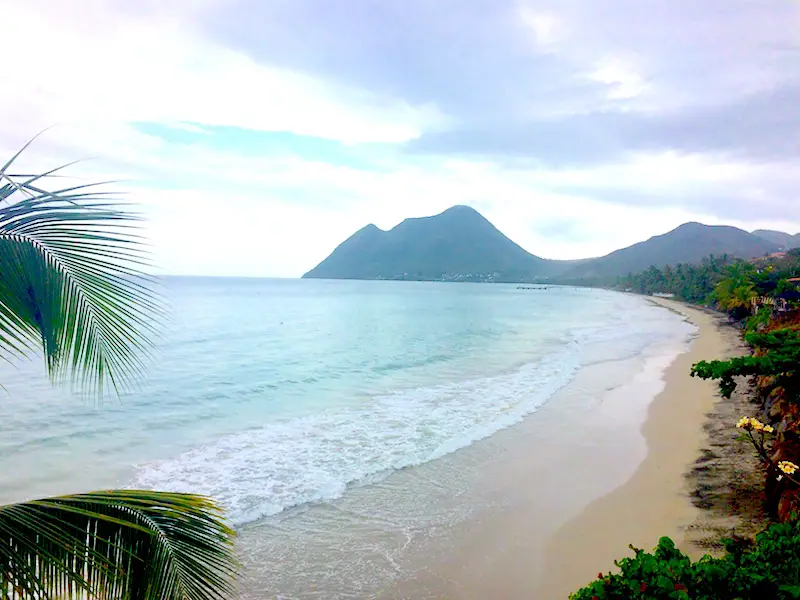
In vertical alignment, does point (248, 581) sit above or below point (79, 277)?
below

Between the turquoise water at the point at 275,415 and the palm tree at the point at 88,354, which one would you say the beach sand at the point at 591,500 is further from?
the palm tree at the point at 88,354

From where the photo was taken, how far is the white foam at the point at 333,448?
9773 mm

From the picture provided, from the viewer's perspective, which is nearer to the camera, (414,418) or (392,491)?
(392,491)

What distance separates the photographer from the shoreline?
22.7 feet

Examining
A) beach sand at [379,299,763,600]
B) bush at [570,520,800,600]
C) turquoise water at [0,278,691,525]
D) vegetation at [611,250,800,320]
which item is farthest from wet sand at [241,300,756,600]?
vegetation at [611,250,800,320]

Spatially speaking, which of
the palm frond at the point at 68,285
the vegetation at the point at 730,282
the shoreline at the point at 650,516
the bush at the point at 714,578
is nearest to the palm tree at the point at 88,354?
the palm frond at the point at 68,285

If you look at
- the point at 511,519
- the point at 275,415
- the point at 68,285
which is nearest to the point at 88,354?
the point at 68,285

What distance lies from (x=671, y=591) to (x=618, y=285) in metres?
194

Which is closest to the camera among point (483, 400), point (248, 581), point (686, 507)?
point (248, 581)

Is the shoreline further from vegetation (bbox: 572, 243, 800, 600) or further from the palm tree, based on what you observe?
the palm tree

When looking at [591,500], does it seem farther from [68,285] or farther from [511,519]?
[68,285]

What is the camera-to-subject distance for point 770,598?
12.9ft

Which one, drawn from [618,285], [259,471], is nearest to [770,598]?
[259,471]

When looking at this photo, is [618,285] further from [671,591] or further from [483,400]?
[671,591]
